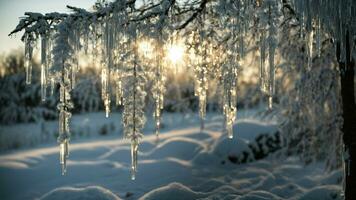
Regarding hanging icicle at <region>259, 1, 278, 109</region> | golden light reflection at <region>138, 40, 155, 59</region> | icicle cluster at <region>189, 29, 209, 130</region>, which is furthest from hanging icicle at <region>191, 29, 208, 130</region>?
hanging icicle at <region>259, 1, 278, 109</region>

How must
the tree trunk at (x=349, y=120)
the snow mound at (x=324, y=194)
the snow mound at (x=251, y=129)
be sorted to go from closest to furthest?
the tree trunk at (x=349, y=120) < the snow mound at (x=324, y=194) < the snow mound at (x=251, y=129)

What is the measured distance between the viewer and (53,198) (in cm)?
882

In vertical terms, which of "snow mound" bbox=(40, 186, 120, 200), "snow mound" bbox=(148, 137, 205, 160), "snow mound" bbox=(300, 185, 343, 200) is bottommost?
"snow mound" bbox=(300, 185, 343, 200)

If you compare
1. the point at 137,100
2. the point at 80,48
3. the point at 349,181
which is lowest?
the point at 349,181

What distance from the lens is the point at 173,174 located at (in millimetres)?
11258

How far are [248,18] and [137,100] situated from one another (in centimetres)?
166

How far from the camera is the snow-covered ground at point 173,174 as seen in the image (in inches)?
352

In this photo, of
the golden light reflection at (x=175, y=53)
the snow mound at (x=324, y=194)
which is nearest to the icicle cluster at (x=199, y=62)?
the golden light reflection at (x=175, y=53)

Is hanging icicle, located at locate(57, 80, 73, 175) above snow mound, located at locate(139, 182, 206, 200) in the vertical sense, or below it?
above

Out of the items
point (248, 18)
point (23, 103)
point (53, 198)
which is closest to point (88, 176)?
point (53, 198)

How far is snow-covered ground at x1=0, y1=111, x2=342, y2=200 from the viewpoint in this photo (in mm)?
8930

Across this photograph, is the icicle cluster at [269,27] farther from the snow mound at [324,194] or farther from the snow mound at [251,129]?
the snow mound at [251,129]

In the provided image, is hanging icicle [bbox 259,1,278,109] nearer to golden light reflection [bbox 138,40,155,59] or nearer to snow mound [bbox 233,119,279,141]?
golden light reflection [bbox 138,40,155,59]

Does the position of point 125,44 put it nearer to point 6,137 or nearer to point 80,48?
point 80,48
